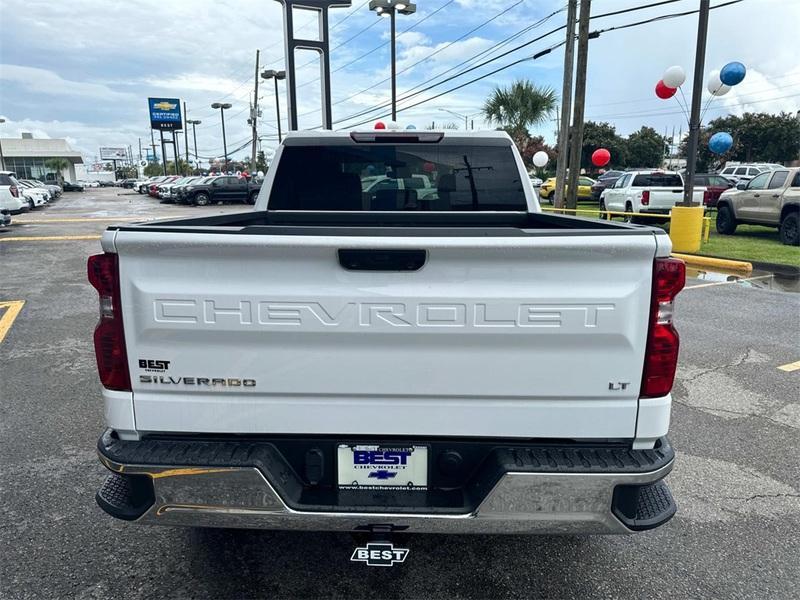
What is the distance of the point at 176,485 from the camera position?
6.85ft

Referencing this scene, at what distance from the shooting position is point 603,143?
6044cm

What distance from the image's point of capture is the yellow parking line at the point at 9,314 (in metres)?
6.93

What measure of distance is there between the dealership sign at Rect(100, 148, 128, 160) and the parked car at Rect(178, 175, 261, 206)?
137 meters

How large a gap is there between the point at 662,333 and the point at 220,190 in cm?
3494

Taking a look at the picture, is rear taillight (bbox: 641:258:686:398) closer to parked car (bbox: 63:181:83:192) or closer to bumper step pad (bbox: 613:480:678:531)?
bumper step pad (bbox: 613:480:678:531)

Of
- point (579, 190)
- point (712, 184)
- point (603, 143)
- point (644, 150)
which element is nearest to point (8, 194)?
point (579, 190)

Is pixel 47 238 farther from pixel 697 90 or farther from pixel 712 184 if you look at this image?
pixel 712 184

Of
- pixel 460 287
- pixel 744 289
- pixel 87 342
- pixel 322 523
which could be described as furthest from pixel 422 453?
pixel 744 289

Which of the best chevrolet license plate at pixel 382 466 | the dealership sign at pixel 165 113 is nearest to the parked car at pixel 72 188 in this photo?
the dealership sign at pixel 165 113

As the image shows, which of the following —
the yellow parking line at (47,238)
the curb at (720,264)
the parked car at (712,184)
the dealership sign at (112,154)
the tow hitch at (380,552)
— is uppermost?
the dealership sign at (112,154)

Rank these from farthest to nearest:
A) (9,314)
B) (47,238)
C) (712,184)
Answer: (712,184)
(47,238)
(9,314)

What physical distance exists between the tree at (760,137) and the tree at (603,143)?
767 centimetres

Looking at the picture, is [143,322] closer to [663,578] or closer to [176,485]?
[176,485]

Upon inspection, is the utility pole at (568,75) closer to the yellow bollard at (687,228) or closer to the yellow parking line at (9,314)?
the yellow bollard at (687,228)
